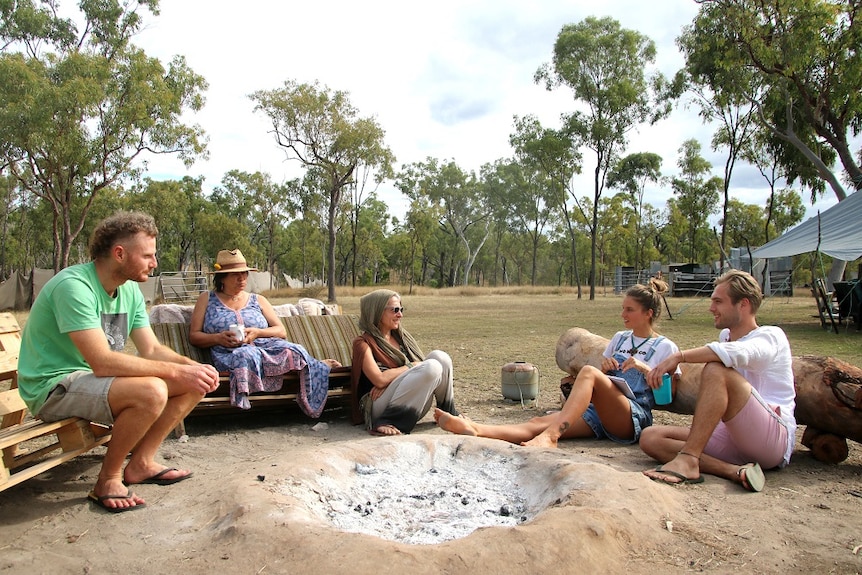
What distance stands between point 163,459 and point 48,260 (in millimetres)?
52135

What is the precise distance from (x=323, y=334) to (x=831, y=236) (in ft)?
37.6

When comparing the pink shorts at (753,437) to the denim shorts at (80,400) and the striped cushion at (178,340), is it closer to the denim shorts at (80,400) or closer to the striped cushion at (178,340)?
the denim shorts at (80,400)

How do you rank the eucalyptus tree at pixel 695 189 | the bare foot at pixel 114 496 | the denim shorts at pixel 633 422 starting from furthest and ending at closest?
the eucalyptus tree at pixel 695 189 → the denim shorts at pixel 633 422 → the bare foot at pixel 114 496

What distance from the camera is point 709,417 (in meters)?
3.30

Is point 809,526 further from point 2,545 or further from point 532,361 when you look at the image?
point 532,361

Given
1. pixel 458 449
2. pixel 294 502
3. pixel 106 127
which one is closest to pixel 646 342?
pixel 458 449

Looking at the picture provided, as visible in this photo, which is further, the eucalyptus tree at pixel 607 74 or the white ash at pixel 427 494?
the eucalyptus tree at pixel 607 74

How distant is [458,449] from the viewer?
11.9ft

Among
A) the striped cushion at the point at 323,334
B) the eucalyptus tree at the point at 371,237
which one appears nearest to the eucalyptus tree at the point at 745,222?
the eucalyptus tree at the point at 371,237

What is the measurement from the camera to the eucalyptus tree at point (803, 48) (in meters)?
14.0

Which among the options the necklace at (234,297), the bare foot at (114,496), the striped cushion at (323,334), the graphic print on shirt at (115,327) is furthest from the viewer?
the striped cushion at (323,334)

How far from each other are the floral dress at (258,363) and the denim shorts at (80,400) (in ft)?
5.07

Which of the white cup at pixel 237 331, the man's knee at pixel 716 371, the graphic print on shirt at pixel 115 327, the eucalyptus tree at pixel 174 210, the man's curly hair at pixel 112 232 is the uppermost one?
the eucalyptus tree at pixel 174 210

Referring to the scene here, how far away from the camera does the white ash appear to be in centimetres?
275
